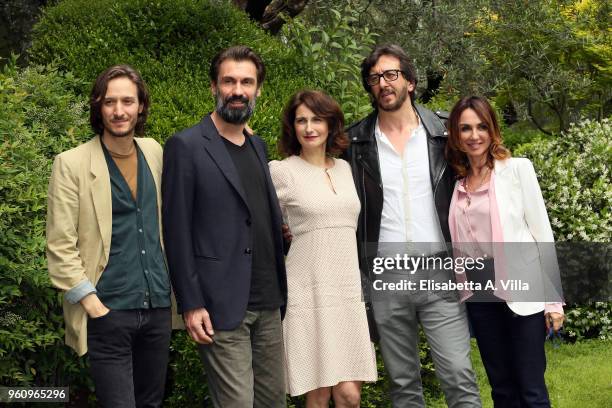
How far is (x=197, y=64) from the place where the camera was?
24.8 ft

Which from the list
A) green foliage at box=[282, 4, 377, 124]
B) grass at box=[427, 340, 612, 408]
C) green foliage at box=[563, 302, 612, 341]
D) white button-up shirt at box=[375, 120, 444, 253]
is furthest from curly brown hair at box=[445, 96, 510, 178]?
green foliage at box=[563, 302, 612, 341]

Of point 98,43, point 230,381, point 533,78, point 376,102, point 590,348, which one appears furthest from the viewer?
point 533,78

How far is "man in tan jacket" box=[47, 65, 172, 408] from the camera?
4141 millimetres

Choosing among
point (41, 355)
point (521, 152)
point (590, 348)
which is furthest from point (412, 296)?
point (521, 152)

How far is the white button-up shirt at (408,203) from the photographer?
497cm

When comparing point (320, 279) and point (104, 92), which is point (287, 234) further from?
point (104, 92)

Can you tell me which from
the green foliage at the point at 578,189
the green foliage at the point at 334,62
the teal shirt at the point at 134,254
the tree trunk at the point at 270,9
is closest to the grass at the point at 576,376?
the green foliage at the point at 578,189

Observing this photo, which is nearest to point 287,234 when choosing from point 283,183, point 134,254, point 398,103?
point 283,183

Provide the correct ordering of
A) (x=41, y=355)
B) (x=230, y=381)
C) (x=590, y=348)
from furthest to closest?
(x=590, y=348)
(x=41, y=355)
(x=230, y=381)

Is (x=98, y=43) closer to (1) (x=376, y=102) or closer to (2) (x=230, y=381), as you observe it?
(1) (x=376, y=102)

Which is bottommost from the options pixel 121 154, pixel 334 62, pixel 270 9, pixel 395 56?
pixel 121 154

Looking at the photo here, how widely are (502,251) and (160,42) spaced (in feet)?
13.5

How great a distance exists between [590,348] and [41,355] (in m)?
5.86

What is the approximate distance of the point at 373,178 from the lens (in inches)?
199
